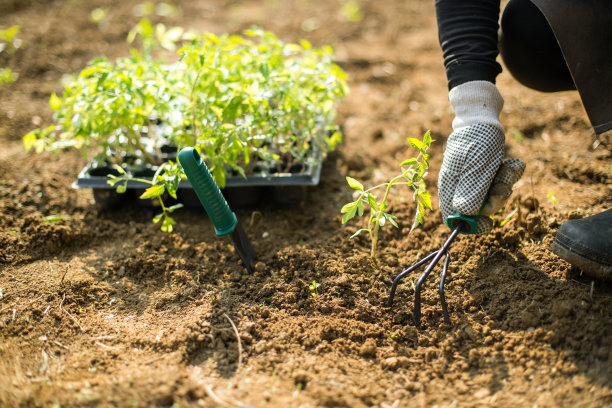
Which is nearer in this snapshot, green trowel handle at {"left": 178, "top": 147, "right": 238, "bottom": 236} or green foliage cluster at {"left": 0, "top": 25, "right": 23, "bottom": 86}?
green trowel handle at {"left": 178, "top": 147, "right": 238, "bottom": 236}

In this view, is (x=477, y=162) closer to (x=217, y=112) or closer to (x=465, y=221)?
(x=465, y=221)

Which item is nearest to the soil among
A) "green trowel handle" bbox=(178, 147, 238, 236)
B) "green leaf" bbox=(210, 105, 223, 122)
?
"green trowel handle" bbox=(178, 147, 238, 236)

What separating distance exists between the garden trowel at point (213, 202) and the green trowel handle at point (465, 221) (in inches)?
32.9

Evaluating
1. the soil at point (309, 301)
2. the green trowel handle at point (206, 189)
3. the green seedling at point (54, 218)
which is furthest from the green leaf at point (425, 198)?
the green seedling at point (54, 218)

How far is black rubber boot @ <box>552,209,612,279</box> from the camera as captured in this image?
1.64 metres

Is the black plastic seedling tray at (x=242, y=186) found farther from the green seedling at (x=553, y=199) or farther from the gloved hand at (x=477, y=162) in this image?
the green seedling at (x=553, y=199)

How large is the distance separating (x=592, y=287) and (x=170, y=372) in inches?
58.8

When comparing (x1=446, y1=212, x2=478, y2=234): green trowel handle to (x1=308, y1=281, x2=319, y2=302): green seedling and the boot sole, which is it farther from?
(x1=308, y1=281, x2=319, y2=302): green seedling

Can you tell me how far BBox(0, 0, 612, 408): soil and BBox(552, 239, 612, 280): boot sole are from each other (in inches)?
2.4

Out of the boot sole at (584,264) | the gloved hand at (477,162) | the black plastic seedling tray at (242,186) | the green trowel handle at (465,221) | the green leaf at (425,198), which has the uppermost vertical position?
the gloved hand at (477,162)

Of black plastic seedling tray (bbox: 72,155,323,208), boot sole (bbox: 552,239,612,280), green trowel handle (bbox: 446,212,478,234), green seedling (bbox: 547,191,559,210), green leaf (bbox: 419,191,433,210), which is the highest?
green leaf (bbox: 419,191,433,210)

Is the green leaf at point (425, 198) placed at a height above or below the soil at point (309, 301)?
above

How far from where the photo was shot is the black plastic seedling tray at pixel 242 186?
219cm

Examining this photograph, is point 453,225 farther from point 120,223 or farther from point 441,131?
point 120,223
